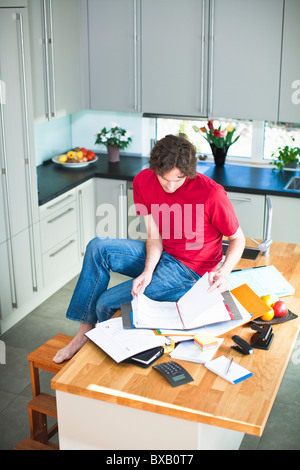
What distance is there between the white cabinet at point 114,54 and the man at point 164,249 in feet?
6.23

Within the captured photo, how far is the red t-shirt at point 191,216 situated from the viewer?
8.80 feet

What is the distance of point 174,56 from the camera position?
438cm

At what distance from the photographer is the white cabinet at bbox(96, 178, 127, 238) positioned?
4.57 meters

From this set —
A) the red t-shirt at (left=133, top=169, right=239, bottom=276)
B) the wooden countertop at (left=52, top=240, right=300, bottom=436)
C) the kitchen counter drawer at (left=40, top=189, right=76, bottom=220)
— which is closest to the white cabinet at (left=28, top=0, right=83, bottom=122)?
the kitchen counter drawer at (left=40, top=189, right=76, bottom=220)

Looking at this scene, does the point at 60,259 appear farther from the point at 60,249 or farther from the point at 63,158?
the point at 63,158

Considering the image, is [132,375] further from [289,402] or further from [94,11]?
[94,11]

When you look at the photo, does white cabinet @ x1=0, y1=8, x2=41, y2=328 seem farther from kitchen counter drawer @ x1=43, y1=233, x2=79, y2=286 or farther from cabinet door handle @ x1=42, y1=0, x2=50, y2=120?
cabinet door handle @ x1=42, y1=0, x2=50, y2=120

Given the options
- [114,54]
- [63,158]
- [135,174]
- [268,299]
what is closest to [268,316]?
[268,299]

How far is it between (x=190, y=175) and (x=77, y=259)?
88.4 inches

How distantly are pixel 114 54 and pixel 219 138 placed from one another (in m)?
1.07

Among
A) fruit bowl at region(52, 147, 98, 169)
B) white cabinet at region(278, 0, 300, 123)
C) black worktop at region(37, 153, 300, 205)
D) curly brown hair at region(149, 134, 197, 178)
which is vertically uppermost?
white cabinet at region(278, 0, 300, 123)

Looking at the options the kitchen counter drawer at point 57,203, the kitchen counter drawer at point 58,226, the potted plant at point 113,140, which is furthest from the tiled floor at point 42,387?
the potted plant at point 113,140

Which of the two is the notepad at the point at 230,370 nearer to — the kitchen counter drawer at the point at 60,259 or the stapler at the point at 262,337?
the stapler at the point at 262,337

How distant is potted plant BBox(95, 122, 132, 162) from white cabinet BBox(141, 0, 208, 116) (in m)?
0.37
